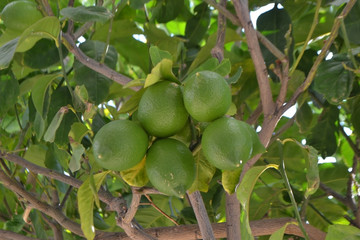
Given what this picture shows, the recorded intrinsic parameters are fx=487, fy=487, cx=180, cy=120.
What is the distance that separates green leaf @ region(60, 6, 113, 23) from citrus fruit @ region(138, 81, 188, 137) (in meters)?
0.14

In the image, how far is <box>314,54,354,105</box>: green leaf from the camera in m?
0.67

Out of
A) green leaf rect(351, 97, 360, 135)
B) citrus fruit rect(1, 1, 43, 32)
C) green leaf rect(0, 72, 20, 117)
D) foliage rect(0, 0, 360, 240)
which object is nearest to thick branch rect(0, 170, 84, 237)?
foliage rect(0, 0, 360, 240)

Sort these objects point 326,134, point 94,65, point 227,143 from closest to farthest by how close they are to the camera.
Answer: point 227,143 → point 94,65 → point 326,134

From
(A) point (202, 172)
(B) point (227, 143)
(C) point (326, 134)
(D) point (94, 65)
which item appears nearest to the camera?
(B) point (227, 143)

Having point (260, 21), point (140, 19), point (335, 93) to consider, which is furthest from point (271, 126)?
point (140, 19)

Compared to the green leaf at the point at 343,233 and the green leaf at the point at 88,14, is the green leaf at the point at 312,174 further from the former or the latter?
the green leaf at the point at 88,14

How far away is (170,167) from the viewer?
45cm

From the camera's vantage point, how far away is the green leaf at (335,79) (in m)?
0.67

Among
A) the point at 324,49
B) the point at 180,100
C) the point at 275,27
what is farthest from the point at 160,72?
the point at 275,27

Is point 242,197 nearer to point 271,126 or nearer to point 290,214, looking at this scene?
point 271,126

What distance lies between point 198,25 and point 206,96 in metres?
0.55

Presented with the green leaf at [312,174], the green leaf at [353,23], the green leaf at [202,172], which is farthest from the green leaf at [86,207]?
the green leaf at [353,23]

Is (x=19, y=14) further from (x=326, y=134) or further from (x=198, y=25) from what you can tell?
(x=326, y=134)

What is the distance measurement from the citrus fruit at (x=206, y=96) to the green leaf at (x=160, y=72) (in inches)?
Answer: 1.0
